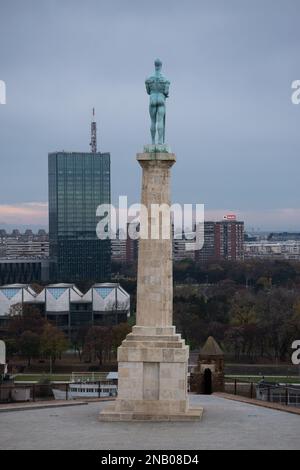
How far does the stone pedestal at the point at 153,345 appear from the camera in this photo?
86.1 feet

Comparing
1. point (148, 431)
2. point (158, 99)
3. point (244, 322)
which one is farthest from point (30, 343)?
point (148, 431)

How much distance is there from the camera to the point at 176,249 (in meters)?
170

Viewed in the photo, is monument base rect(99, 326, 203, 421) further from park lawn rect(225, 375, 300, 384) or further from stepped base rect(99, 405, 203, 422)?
park lawn rect(225, 375, 300, 384)

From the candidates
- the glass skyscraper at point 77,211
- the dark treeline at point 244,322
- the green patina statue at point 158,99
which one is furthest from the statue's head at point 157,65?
the glass skyscraper at point 77,211

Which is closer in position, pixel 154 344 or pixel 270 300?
pixel 154 344

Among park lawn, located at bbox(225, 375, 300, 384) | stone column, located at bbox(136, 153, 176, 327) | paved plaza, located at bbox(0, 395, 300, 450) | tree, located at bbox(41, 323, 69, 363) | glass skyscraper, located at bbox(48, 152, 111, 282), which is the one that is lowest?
park lawn, located at bbox(225, 375, 300, 384)

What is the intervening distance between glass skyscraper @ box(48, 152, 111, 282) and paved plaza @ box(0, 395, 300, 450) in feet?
399

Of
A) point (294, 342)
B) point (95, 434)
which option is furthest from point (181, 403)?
point (294, 342)

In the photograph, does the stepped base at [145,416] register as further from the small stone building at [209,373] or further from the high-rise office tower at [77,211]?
the high-rise office tower at [77,211]

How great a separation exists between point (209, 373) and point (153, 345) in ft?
41.9

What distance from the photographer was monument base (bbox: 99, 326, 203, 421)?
86.1 feet

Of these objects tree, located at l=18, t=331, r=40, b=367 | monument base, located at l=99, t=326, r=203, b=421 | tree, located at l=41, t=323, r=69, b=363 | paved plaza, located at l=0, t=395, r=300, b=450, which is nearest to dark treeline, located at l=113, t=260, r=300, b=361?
tree, located at l=41, t=323, r=69, b=363
